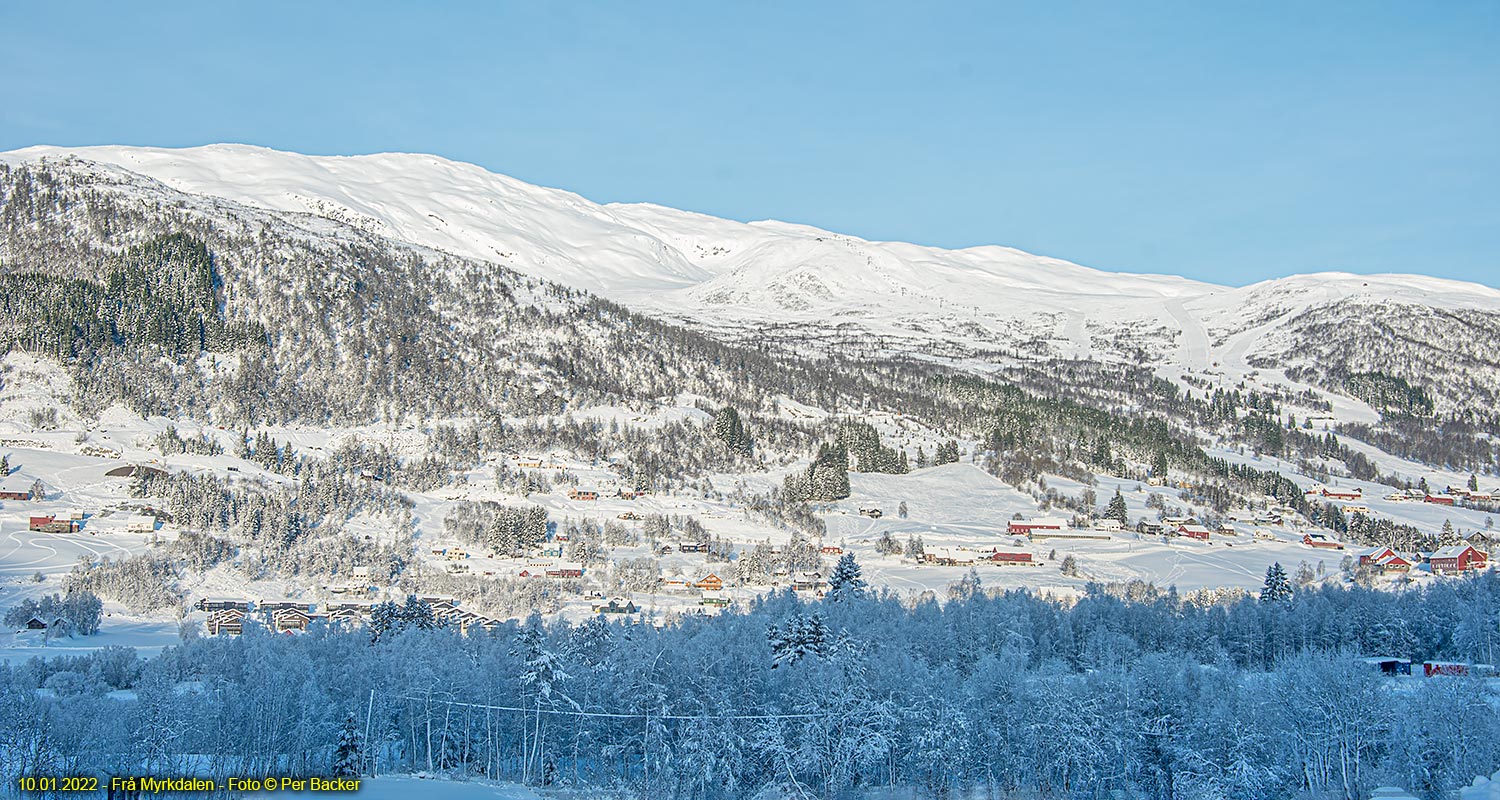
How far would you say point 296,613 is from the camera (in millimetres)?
119688

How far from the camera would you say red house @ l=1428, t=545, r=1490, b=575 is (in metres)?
155

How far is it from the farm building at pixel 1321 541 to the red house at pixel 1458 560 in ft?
49.9

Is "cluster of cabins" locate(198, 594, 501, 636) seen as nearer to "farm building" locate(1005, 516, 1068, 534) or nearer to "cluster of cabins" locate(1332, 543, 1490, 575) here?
"farm building" locate(1005, 516, 1068, 534)

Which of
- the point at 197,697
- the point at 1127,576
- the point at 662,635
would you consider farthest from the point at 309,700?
the point at 1127,576

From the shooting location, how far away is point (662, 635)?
8319cm

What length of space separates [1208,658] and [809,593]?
158 feet

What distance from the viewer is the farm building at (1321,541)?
174 metres

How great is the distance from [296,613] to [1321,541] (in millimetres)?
140548

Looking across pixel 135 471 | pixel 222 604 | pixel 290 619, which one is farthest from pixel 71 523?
pixel 290 619

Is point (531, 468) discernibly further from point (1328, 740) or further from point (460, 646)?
point (1328, 740)

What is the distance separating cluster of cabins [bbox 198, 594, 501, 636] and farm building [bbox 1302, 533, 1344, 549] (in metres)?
121

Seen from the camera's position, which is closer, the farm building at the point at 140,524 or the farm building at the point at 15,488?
the farm building at the point at 140,524

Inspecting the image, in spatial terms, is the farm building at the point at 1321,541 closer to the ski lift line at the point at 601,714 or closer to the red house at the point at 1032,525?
the red house at the point at 1032,525

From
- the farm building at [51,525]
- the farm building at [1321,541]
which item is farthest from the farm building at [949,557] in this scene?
the farm building at [51,525]
